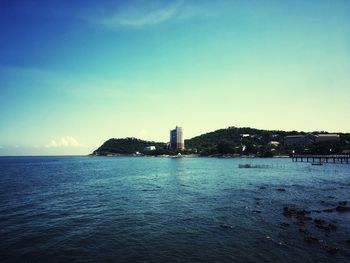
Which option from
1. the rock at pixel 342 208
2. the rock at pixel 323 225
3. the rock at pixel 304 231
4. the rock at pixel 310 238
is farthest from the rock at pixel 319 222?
the rock at pixel 342 208

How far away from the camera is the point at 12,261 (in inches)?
736

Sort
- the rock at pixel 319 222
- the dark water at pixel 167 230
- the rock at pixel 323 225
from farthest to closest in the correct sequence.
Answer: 1. the rock at pixel 319 222
2. the rock at pixel 323 225
3. the dark water at pixel 167 230

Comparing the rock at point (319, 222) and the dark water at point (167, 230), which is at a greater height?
the rock at point (319, 222)

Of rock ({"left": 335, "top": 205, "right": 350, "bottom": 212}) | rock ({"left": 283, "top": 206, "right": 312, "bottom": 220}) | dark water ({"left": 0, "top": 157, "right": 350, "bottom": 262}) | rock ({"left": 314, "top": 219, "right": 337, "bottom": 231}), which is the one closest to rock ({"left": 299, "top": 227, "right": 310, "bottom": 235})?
dark water ({"left": 0, "top": 157, "right": 350, "bottom": 262})

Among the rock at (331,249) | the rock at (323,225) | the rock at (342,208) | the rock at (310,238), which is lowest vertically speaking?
the rock at (331,249)


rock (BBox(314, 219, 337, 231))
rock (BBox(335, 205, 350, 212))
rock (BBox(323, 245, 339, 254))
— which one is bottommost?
rock (BBox(323, 245, 339, 254))

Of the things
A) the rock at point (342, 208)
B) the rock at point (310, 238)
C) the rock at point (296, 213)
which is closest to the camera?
the rock at point (310, 238)

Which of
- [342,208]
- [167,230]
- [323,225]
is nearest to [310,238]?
[323,225]

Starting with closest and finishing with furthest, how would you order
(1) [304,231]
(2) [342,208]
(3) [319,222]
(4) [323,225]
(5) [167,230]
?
(1) [304,231] < (5) [167,230] < (4) [323,225] < (3) [319,222] < (2) [342,208]

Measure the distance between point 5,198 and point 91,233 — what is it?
95.4 feet

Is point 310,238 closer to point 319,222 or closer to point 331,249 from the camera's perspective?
point 331,249

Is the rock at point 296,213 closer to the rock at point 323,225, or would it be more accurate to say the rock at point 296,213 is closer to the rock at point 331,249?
the rock at point 323,225

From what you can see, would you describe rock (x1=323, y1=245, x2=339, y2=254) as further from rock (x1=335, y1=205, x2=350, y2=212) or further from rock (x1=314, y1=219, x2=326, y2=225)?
rock (x1=335, y1=205, x2=350, y2=212)

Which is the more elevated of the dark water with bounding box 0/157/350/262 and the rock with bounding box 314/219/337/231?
the rock with bounding box 314/219/337/231
